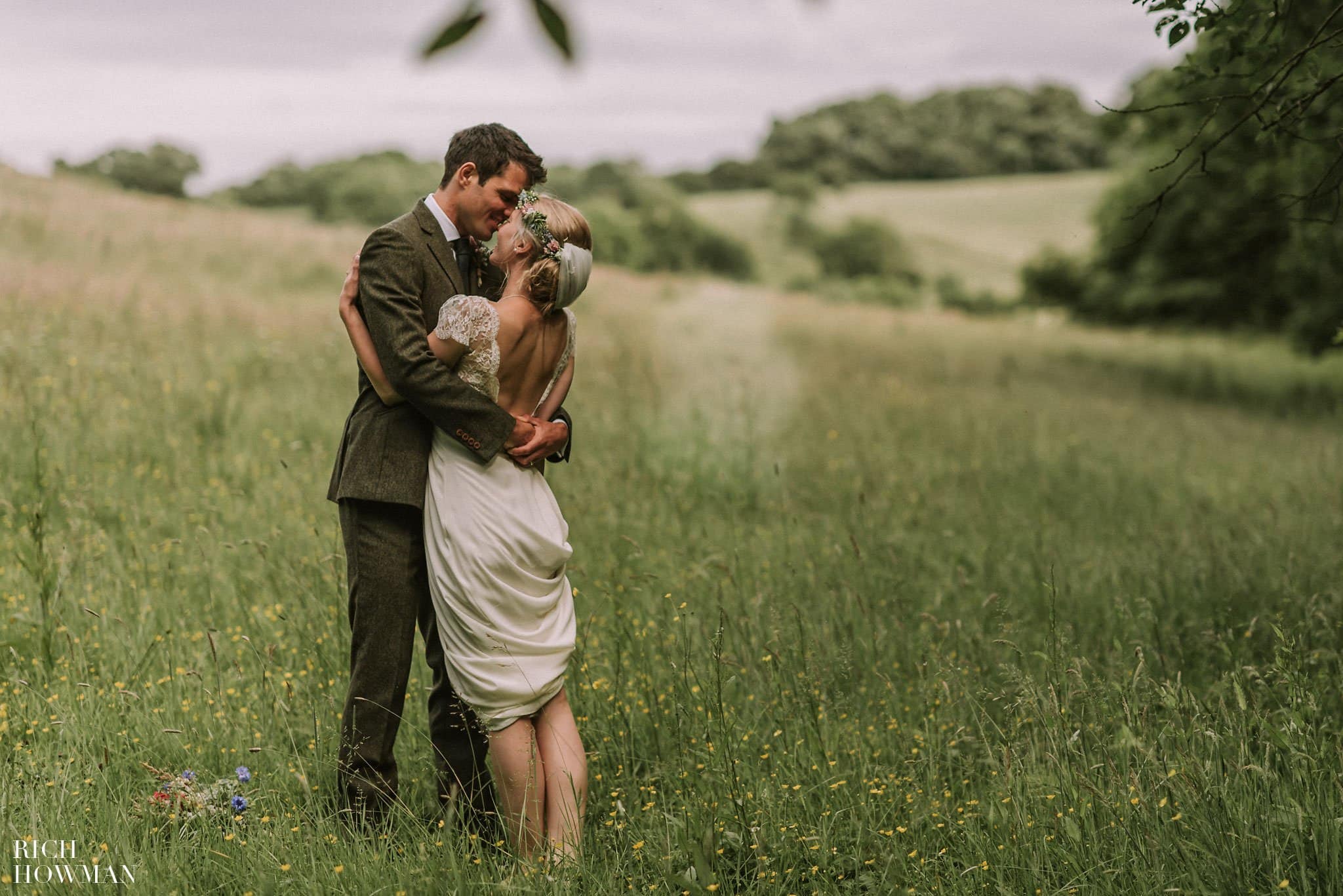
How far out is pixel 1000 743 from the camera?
12.6 feet

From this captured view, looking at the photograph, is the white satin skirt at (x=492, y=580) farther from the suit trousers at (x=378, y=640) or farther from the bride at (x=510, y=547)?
the suit trousers at (x=378, y=640)

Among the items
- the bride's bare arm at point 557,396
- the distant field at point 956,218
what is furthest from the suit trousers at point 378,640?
the distant field at point 956,218

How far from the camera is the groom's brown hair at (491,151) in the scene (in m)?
3.32

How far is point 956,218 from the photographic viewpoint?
221ft

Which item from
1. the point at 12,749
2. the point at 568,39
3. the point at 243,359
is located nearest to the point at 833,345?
the point at 243,359

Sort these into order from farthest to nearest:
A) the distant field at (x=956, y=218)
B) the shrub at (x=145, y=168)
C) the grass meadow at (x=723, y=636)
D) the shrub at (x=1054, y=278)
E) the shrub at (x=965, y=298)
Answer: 1. the distant field at (x=956, y=218)
2. the shrub at (x=965, y=298)
3. the shrub at (x=1054, y=278)
4. the shrub at (x=145, y=168)
5. the grass meadow at (x=723, y=636)

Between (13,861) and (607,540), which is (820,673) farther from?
(13,861)

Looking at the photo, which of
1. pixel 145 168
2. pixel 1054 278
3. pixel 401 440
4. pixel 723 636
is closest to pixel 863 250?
pixel 1054 278

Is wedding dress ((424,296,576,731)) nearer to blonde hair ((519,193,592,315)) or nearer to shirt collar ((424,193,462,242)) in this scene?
blonde hair ((519,193,592,315))

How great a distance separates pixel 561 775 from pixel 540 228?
5.76 ft

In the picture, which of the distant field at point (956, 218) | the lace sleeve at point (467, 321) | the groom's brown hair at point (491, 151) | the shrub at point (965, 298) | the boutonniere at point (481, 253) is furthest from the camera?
the distant field at point (956, 218)

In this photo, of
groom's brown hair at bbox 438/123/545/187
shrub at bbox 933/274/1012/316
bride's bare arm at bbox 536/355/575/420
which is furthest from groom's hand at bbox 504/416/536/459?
shrub at bbox 933/274/1012/316

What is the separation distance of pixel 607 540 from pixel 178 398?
3918 mm

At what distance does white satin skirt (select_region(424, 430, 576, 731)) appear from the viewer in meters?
3.27
